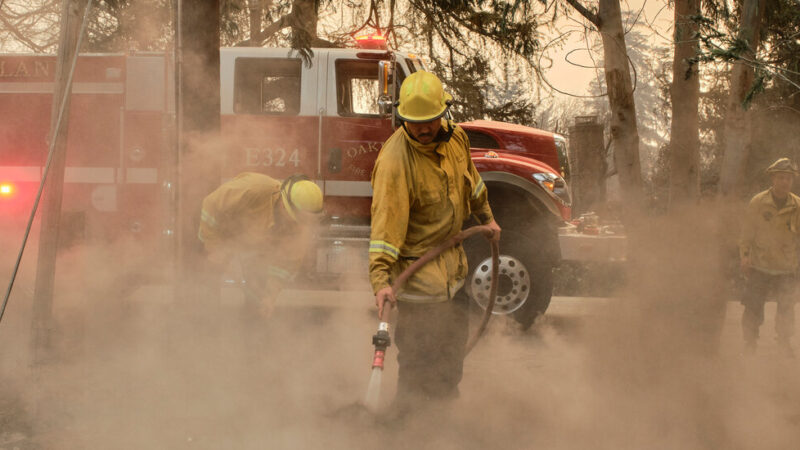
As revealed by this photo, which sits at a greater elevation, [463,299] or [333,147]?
[333,147]

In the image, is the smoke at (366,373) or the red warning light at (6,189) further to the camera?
the red warning light at (6,189)

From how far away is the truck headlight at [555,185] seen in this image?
6.83m

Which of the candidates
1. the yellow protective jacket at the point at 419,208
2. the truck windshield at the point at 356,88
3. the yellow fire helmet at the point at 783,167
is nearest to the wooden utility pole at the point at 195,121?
the truck windshield at the point at 356,88

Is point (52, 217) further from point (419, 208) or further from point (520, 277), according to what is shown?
point (520, 277)

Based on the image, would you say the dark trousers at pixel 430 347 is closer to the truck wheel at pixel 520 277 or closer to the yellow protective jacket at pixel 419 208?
the yellow protective jacket at pixel 419 208

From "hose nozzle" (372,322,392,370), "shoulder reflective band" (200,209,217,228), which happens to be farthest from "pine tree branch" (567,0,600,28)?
"hose nozzle" (372,322,392,370)

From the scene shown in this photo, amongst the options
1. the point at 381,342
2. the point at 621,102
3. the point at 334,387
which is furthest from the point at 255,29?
the point at 381,342

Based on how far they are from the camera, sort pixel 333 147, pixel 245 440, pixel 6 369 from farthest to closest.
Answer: pixel 333 147
pixel 6 369
pixel 245 440

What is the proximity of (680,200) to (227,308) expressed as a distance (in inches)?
164

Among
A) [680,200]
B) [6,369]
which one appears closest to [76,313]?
[6,369]

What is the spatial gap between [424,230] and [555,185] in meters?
3.33

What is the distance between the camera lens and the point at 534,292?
22.6 ft

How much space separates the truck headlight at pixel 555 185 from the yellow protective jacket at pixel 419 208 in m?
2.80

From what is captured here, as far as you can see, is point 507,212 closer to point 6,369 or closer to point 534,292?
point 534,292
